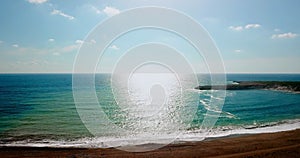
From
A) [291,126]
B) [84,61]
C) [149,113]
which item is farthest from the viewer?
[149,113]

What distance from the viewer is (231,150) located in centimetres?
1967

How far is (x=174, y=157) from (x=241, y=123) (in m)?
19.5

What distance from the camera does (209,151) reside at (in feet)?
63.9

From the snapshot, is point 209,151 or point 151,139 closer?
point 209,151

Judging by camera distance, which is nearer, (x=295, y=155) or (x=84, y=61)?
(x=84, y=61)

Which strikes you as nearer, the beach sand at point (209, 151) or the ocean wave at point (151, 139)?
the beach sand at point (209, 151)

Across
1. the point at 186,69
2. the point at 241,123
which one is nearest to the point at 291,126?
the point at 241,123

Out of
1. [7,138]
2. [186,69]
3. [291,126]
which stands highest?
[186,69]

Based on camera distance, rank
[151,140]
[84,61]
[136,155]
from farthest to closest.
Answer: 1. [151,140]
2. [136,155]
3. [84,61]

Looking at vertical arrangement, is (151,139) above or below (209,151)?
below

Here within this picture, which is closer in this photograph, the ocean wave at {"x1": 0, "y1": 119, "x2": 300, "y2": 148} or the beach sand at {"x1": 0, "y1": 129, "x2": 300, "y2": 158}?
the beach sand at {"x1": 0, "y1": 129, "x2": 300, "y2": 158}

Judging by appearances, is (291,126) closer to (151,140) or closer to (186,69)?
(151,140)

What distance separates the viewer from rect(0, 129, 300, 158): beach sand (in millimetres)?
18128

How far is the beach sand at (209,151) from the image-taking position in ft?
59.5
